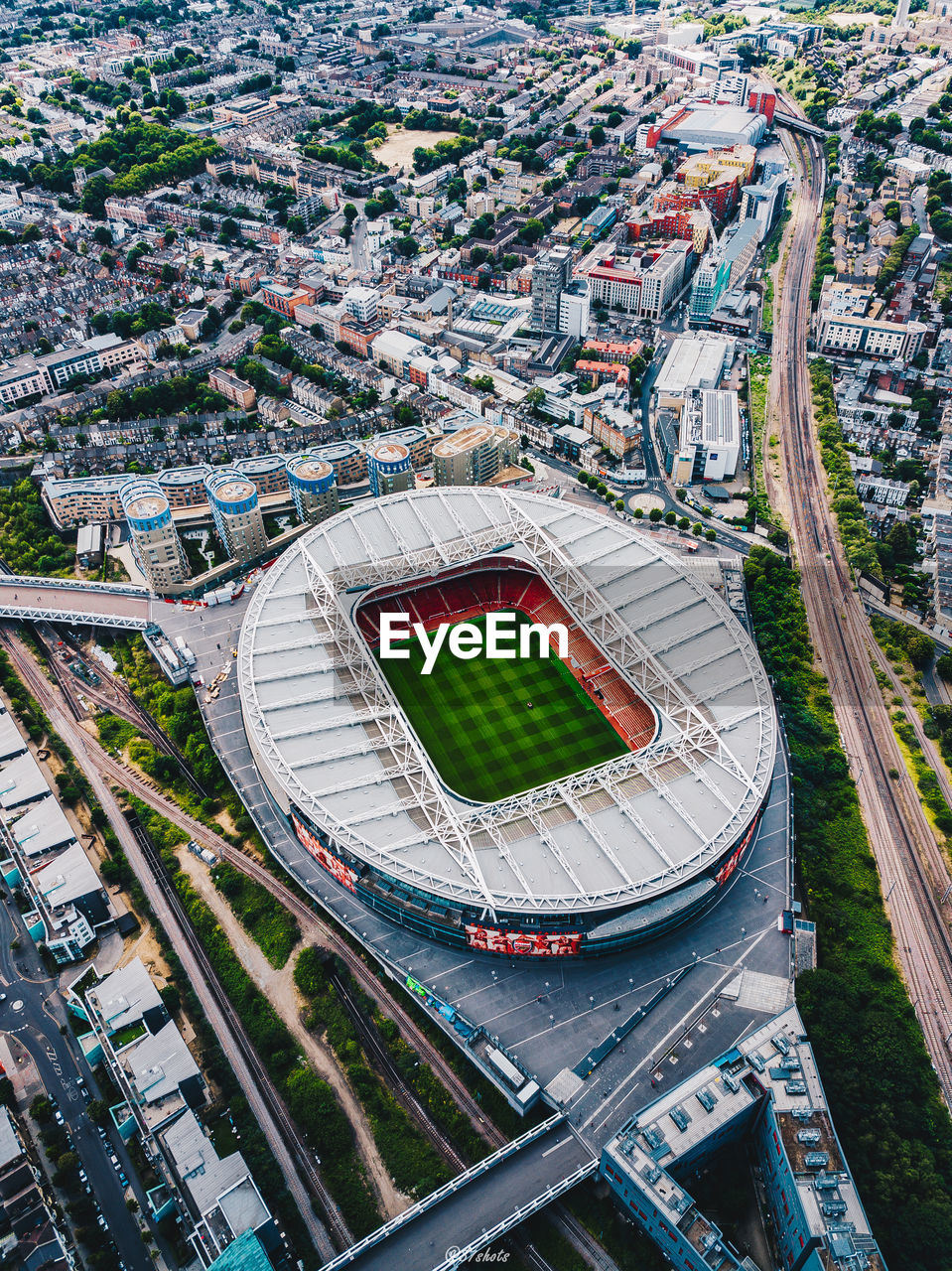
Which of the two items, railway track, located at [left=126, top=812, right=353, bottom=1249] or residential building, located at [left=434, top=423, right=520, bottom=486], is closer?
railway track, located at [left=126, top=812, right=353, bottom=1249]

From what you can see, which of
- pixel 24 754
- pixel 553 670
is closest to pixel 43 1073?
pixel 24 754

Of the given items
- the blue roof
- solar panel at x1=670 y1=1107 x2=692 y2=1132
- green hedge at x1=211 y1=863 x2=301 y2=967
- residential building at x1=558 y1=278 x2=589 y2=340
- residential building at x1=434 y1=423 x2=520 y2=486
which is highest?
residential building at x1=558 y1=278 x2=589 y2=340

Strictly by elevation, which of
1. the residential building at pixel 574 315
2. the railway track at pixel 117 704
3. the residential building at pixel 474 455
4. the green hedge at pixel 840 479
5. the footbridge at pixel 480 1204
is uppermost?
the residential building at pixel 574 315

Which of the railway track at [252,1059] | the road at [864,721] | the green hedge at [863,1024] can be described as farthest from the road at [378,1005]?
the road at [864,721]

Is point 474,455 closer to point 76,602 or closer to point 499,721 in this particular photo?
point 499,721

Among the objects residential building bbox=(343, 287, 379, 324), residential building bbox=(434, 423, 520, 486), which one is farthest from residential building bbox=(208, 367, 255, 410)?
residential building bbox=(434, 423, 520, 486)

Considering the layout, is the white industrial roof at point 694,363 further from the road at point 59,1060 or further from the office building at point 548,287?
the road at point 59,1060

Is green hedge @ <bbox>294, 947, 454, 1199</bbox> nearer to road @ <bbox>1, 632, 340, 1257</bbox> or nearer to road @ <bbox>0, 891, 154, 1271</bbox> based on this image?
road @ <bbox>1, 632, 340, 1257</bbox>

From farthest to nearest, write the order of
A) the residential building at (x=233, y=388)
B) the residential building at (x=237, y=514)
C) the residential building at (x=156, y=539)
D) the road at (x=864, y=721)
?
1. the residential building at (x=233, y=388)
2. the residential building at (x=237, y=514)
3. the residential building at (x=156, y=539)
4. the road at (x=864, y=721)
